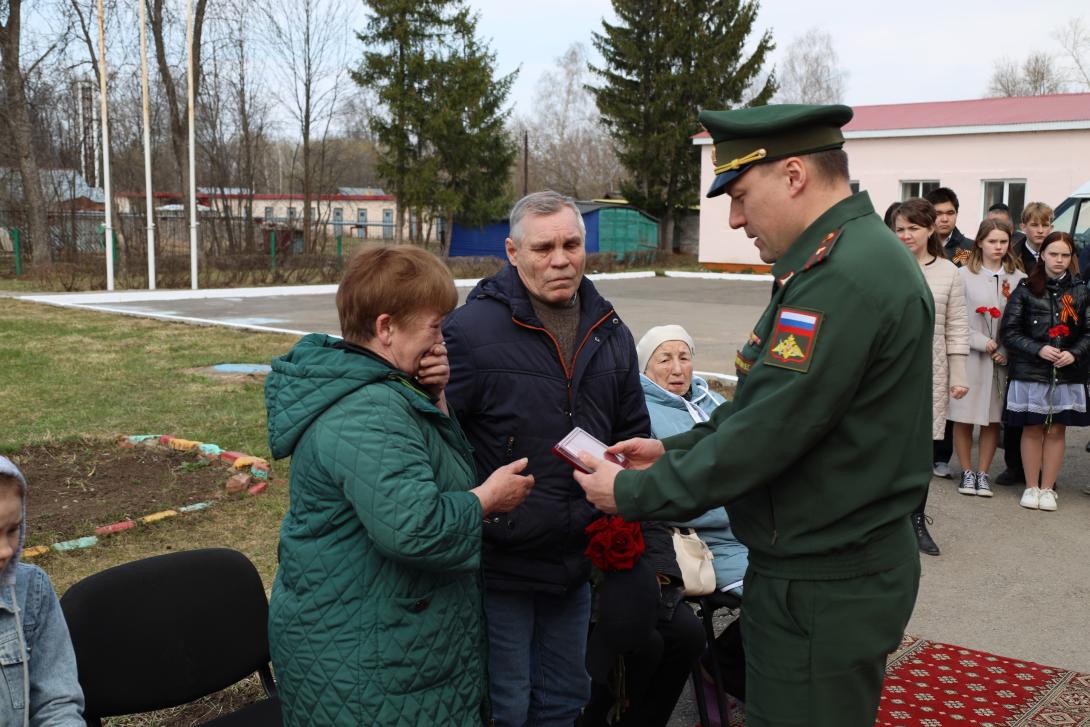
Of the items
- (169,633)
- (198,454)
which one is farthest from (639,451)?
(198,454)

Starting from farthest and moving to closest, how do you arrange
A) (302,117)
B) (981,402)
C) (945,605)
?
(302,117) < (981,402) < (945,605)

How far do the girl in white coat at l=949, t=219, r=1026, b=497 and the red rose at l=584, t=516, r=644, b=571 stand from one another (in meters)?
4.34

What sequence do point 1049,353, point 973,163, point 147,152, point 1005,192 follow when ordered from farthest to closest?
point 973,163
point 1005,192
point 147,152
point 1049,353

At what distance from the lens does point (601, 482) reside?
2299mm

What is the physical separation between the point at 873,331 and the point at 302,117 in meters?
32.2

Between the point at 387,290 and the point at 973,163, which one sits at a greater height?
the point at 973,163

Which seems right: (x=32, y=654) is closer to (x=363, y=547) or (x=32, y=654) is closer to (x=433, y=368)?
(x=363, y=547)

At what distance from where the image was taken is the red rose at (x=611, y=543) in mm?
2859

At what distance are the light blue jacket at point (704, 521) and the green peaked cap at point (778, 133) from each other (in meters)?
1.63

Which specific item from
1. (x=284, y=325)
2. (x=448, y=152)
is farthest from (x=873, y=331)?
(x=448, y=152)

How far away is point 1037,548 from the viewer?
18.2ft

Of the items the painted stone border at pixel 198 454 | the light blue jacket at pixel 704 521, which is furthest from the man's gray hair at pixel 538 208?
the painted stone border at pixel 198 454

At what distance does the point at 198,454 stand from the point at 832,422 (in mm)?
5850

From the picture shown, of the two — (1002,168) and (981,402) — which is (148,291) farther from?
(1002,168)
